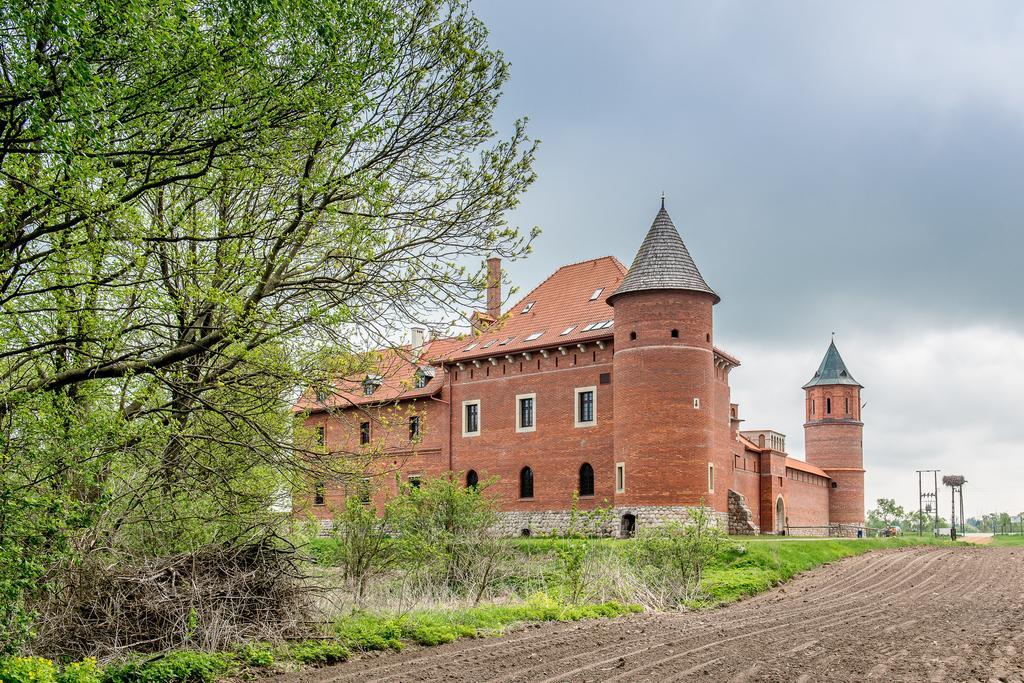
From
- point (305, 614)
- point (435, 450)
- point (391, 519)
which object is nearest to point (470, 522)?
point (391, 519)

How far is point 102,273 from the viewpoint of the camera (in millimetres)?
10906

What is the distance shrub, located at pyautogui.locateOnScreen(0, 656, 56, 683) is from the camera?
337 inches

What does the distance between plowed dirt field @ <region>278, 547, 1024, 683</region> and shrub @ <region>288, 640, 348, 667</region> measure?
0.35 m

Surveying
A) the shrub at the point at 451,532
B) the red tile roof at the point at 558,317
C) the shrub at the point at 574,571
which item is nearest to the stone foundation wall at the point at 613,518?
the red tile roof at the point at 558,317

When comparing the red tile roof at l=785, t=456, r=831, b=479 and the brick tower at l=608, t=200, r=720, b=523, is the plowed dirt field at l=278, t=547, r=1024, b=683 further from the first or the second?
the red tile roof at l=785, t=456, r=831, b=479

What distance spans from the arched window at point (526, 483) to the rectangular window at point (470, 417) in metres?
2.70

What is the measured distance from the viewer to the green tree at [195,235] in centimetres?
901

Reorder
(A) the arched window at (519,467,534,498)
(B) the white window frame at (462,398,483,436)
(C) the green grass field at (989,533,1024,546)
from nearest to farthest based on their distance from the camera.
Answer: (A) the arched window at (519,467,534,498) → (B) the white window frame at (462,398,483,436) → (C) the green grass field at (989,533,1024,546)

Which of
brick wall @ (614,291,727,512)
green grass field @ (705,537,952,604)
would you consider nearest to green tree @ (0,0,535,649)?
green grass field @ (705,537,952,604)

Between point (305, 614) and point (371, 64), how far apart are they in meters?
7.21

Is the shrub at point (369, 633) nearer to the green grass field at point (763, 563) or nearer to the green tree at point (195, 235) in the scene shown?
the green tree at point (195, 235)

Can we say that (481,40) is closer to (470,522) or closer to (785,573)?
(470,522)

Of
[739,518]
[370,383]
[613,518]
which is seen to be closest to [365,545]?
[370,383]

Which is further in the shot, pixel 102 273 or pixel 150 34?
pixel 102 273
